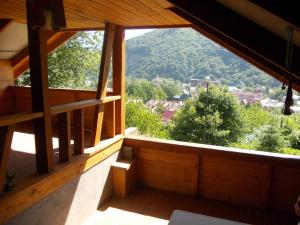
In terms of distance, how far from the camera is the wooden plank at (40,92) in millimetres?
2795

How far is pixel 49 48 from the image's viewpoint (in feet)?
20.5

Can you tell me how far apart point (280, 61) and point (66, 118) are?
2.37m

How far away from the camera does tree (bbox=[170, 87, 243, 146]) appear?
22.5 m

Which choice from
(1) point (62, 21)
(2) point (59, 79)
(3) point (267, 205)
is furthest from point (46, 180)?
(2) point (59, 79)

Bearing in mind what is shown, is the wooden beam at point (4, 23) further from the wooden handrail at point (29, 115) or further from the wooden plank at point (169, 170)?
the wooden plank at point (169, 170)

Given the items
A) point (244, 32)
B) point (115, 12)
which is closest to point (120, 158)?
point (115, 12)

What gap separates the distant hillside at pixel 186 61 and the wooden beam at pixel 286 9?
1078 inches

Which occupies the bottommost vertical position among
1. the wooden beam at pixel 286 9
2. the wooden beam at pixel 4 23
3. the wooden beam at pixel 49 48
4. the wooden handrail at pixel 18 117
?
the wooden handrail at pixel 18 117

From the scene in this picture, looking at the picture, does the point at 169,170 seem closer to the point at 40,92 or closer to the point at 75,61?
the point at 40,92

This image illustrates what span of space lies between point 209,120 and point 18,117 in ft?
67.1

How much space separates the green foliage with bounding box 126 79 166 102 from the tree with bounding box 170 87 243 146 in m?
6.67

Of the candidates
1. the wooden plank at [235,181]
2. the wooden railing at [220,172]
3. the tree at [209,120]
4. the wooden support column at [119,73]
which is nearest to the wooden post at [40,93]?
the wooden support column at [119,73]

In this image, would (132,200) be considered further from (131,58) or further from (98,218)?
(131,58)

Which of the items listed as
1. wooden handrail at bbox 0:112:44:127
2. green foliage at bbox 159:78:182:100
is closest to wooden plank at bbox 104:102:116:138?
wooden handrail at bbox 0:112:44:127
